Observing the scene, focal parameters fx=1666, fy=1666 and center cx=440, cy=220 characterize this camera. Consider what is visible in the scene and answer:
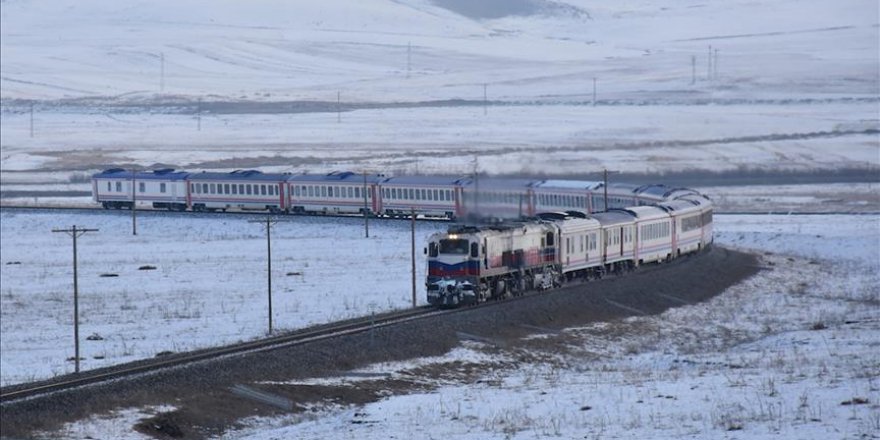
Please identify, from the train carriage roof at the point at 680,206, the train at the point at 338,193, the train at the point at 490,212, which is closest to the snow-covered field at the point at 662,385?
the train at the point at 490,212

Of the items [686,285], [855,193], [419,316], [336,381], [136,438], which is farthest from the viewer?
[855,193]

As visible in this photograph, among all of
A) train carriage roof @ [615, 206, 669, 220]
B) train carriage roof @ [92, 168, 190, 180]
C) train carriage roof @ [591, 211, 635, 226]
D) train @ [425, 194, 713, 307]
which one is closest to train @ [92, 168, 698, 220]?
train carriage roof @ [92, 168, 190, 180]

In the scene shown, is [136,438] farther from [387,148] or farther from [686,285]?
[387,148]

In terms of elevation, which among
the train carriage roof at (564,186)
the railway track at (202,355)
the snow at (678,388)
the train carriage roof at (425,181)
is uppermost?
the train carriage roof at (425,181)

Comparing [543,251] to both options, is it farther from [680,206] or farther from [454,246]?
[680,206]

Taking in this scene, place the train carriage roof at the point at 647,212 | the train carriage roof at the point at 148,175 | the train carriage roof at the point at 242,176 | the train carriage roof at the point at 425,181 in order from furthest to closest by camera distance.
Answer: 1. the train carriage roof at the point at 148,175
2. the train carriage roof at the point at 242,176
3. the train carriage roof at the point at 425,181
4. the train carriage roof at the point at 647,212

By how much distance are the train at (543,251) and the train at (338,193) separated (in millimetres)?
9697

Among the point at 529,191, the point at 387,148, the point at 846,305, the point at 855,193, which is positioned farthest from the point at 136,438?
the point at 387,148

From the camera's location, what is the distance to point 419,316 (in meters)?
44.6

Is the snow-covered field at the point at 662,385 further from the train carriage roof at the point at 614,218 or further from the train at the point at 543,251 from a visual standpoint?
the train carriage roof at the point at 614,218

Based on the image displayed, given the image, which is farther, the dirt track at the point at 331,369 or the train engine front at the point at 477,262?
the train engine front at the point at 477,262

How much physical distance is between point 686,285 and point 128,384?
92.8 ft

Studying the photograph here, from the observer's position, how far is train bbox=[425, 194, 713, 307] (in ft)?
150

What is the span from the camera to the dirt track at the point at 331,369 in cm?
3088
